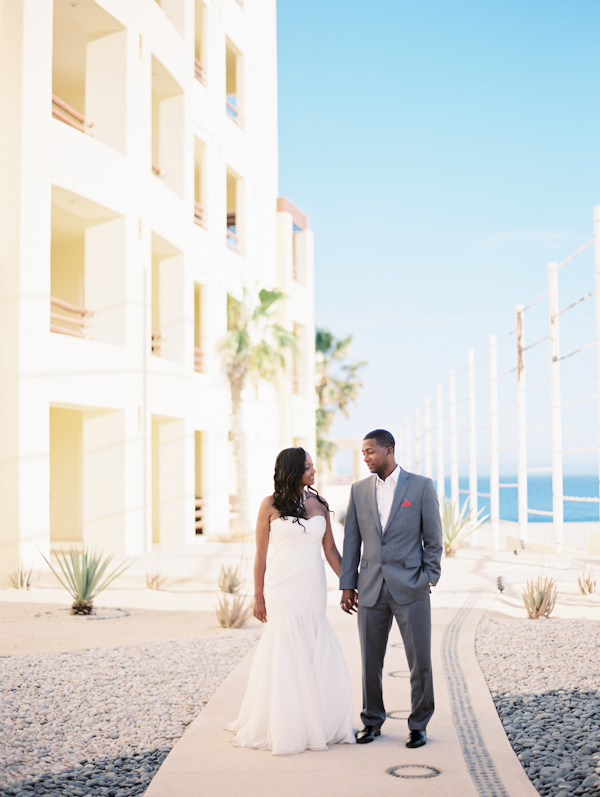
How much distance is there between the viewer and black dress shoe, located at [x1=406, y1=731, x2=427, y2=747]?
507cm

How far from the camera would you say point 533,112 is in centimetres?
14538

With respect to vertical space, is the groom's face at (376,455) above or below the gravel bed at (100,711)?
above

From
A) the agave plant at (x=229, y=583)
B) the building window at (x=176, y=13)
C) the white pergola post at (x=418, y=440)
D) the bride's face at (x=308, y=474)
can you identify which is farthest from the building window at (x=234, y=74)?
the bride's face at (x=308, y=474)

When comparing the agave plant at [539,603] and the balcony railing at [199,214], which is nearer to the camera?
the agave plant at [539,603]

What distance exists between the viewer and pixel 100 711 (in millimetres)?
6270

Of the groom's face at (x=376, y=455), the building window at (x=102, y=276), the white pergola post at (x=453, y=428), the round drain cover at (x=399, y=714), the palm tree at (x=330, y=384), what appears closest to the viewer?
the groom's face at (x=376, y=455)

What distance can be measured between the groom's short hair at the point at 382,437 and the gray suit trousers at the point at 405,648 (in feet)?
2.71

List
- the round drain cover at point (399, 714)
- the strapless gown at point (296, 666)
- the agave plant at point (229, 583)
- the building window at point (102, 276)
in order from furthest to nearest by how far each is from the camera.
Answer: the building window at point (102, 276) → the agave plant at point (229, 583) → the round drain cover at point (399, 714) → the strapless gown at point (296, 666)

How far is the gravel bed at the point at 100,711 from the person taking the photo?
493cm

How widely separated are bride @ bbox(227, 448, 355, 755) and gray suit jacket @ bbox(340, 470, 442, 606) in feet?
0.90

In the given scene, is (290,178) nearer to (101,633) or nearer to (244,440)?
(244,440)

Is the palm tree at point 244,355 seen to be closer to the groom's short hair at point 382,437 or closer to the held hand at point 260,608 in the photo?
the held hand at point 260,608

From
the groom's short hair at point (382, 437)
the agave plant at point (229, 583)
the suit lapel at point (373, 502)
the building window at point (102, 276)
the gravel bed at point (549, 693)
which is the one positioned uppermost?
the building window at point (102, 276)

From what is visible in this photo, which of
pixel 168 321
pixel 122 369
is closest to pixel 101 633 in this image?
pixel 122 369
